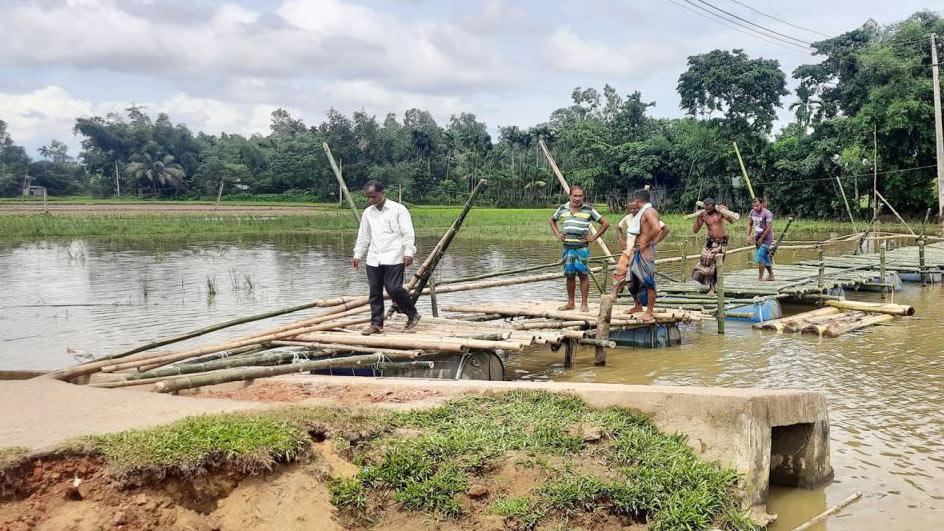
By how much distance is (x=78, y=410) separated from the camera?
16.7ft

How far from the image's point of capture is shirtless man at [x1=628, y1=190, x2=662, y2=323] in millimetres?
9297

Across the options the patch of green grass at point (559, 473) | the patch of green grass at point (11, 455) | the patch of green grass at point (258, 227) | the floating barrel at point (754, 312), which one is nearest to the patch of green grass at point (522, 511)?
the patch of green grass at point (559, 473)

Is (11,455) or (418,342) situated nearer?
(11,455)

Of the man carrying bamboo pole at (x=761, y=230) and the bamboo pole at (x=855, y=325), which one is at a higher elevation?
the man carrying bamboo pole at (x=761, y=230)

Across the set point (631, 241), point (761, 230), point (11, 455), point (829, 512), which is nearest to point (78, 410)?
point (11, 455)

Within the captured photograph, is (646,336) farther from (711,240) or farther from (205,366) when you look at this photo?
(205,366)

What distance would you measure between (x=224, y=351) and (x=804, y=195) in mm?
33869

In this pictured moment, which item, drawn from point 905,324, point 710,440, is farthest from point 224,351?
point 905,324

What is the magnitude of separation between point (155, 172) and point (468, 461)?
6116cm

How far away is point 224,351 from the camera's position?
722 cm

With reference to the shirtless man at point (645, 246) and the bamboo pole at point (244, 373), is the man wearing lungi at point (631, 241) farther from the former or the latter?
the bamboo pole at point (244, 373)

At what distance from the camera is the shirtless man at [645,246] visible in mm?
9297

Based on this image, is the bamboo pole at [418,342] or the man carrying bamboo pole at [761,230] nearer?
the bamboo pole at [418,342]

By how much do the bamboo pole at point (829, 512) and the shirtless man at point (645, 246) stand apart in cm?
447
